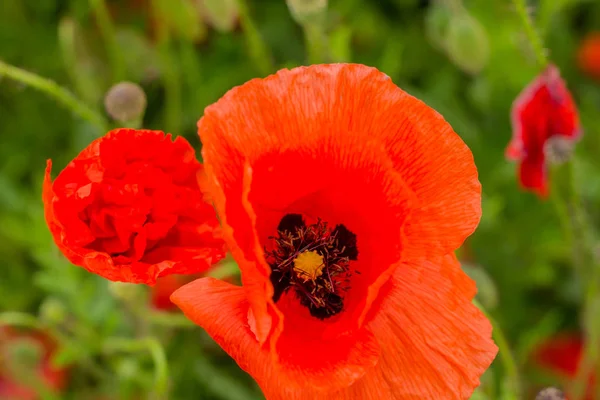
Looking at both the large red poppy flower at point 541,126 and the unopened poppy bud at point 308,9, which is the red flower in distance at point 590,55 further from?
the unopened poppy bud at point 308,9

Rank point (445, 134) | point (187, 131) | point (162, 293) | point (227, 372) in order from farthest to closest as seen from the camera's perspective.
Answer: point (187, 131) < point (227, 372) < point (162, 293) < point (445, 134)

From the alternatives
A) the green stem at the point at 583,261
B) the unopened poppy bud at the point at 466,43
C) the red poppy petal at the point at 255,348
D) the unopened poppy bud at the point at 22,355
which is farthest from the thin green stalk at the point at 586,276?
the unopened poppy bud at the point at 22,355

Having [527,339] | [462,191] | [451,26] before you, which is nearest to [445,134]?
[462,191]

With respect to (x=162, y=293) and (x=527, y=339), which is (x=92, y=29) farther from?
(x=527, y=339)

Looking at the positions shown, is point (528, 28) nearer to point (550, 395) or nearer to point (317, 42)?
point (317, 42)

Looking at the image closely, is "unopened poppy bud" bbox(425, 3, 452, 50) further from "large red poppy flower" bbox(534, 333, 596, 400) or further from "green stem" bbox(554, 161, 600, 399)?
"large red poppy flower" bbox(534, 333, 596, 400)
